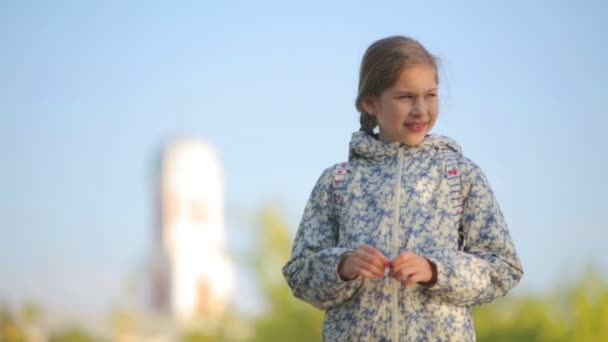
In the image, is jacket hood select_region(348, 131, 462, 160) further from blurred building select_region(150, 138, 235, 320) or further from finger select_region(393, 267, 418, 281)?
blurred building select_region(150, 138, 235, 320)

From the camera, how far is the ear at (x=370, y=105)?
2619 millimetres

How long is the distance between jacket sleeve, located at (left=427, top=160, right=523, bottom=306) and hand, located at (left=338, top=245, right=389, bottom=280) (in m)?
0.13

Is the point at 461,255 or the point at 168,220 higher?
the point at 168,220

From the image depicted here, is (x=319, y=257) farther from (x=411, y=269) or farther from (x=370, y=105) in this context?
(x=370, y=105)

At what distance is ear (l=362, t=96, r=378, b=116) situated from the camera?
2.62 metres

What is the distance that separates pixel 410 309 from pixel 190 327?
29.7m

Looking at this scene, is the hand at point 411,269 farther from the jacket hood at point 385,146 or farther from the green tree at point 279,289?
the green tree at point 279,289

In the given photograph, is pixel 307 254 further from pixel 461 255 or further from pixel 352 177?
pixel 461 255

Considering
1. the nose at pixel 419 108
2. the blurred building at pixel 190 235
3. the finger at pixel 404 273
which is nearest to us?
the finger at pixel 404 273

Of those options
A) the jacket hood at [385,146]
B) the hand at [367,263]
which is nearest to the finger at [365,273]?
the hand at [367,263]

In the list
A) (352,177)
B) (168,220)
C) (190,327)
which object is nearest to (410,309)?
(352,177)

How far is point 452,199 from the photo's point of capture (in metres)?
2.50

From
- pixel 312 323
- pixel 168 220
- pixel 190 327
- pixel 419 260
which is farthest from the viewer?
pixel 168 220

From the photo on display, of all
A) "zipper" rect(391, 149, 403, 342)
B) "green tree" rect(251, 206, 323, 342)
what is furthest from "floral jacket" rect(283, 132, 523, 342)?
"green tree" rect(251, 206, 323, 342)
